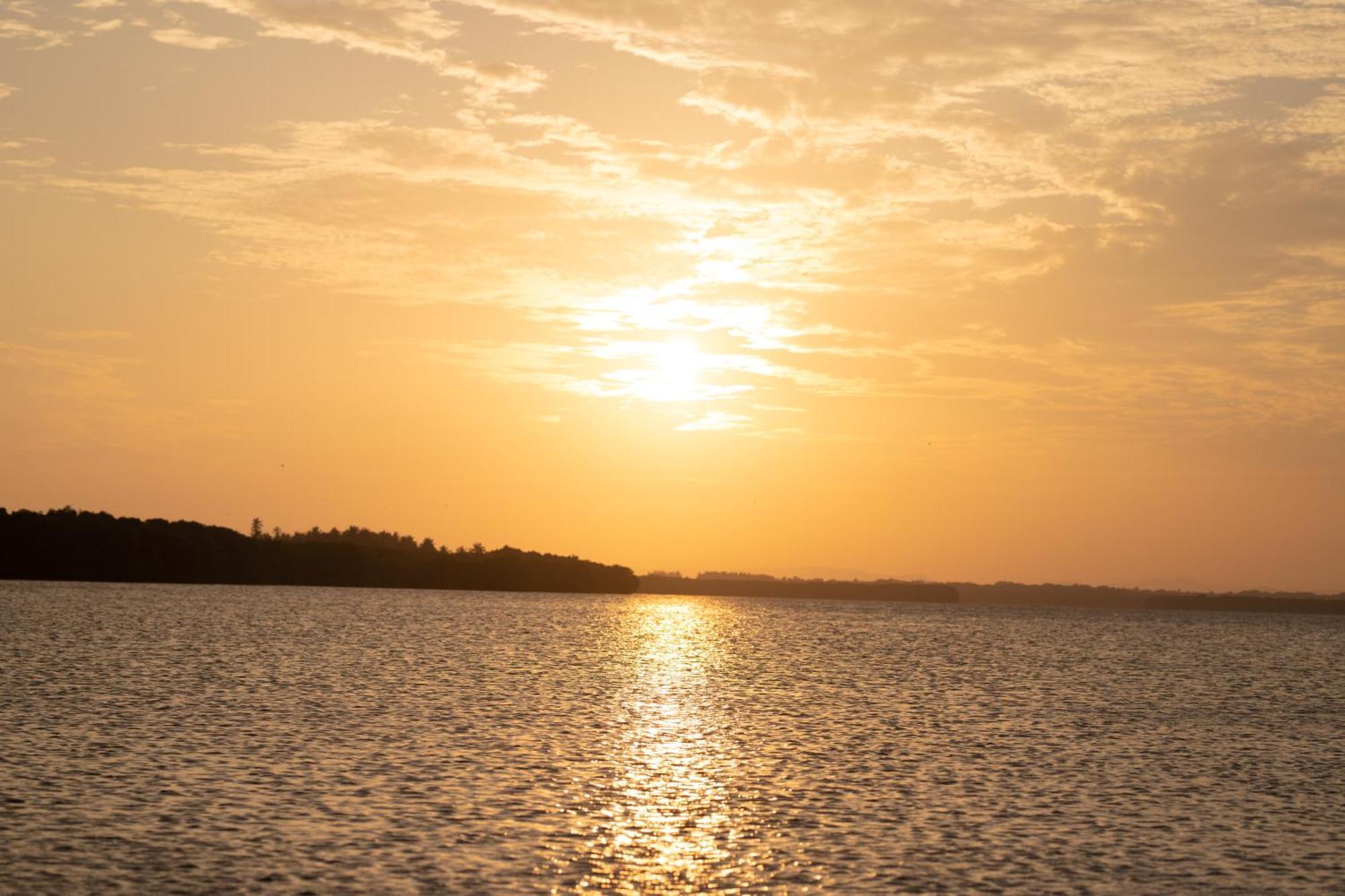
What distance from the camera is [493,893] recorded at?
29.8 m

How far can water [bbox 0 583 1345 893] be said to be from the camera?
3306 cm

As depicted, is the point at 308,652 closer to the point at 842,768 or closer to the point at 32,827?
the point at 842,768

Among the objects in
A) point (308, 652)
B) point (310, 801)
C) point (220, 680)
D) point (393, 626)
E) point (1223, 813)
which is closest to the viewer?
point (310, 801)

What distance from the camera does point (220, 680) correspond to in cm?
8444

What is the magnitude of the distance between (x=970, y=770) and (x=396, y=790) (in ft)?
74.1

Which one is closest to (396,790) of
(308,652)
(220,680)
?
(220,680)

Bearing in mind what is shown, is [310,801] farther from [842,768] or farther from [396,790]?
[842,768]

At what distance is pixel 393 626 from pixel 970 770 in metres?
138

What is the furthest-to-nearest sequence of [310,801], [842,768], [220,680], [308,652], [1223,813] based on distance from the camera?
[308,652] → [220,680] → [842,768] → [1223,813] → [310,801]

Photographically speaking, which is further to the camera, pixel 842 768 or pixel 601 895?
pixel 842 768

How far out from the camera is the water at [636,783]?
33.1m

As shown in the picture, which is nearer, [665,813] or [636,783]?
[665,813]

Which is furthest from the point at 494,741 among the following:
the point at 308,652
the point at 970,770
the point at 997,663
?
the point at 997,663

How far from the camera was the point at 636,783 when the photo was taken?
47.2 metres
